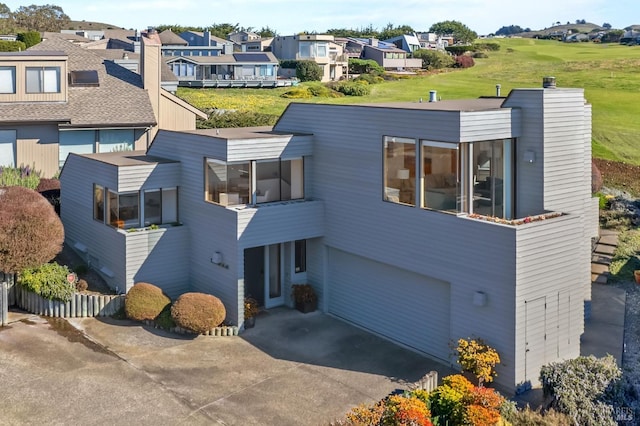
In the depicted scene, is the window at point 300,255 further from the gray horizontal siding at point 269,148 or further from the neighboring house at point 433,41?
the neighboring house at point 433,41

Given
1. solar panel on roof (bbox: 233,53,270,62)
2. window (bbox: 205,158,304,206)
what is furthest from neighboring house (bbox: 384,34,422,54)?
window (bbox: 205,158,304,206)

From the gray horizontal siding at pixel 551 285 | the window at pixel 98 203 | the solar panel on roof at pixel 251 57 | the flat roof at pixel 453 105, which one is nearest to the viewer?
the gray horizontal siding at pixel 551 285

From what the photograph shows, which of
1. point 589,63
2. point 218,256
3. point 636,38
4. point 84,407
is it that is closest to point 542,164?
point 218,256

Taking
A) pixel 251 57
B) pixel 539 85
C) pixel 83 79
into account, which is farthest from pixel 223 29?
pixel 83 79

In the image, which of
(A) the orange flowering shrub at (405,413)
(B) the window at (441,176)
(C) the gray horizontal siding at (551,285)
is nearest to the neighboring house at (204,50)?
(B) the window at (441,176)

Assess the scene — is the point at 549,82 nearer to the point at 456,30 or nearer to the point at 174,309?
the point at 174,309

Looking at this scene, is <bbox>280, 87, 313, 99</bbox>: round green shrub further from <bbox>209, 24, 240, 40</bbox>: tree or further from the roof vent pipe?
<bbox>209, 24, 240, 40</bbox>: tree
